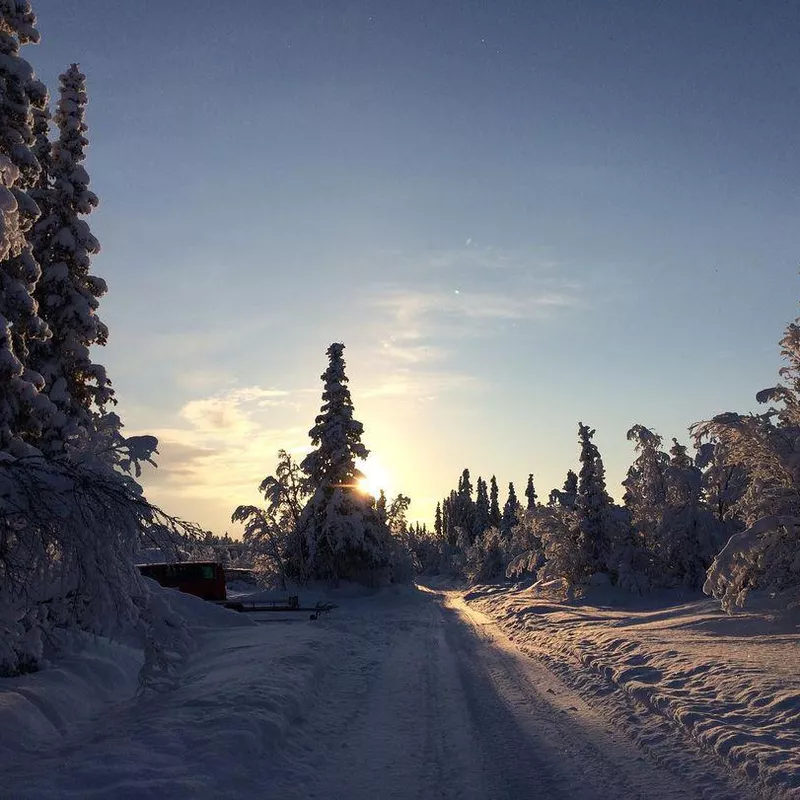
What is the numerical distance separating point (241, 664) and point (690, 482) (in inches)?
1051

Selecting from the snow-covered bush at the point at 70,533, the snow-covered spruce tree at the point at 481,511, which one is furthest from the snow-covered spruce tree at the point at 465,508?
the snow-covered bush at the point at 70,533

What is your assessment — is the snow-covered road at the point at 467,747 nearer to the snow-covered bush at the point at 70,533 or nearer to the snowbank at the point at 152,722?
the snowbank at the point at 152,722

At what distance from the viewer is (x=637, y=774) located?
6562 mm

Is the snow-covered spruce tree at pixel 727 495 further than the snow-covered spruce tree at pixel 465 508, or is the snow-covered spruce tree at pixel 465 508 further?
the snow-covered spruce tree at pixel 465 508

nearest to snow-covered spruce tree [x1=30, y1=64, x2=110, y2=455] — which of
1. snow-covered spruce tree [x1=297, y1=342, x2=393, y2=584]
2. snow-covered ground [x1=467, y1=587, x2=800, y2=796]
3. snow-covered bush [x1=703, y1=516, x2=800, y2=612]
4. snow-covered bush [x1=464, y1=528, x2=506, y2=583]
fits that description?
snow-covered ground [x1=467, y1=587, x2=800, y2=796]

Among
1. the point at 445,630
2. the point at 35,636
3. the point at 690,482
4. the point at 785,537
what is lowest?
the point at 445,630

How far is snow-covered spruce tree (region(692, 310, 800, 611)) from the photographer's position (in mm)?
15336

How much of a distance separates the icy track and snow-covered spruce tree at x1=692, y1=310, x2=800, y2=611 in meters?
6.23

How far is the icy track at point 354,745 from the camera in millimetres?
6125

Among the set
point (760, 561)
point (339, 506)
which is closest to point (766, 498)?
point (760, 561)

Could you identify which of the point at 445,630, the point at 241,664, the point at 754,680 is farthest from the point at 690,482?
the point at 241,664

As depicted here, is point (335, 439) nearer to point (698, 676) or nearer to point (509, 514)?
point (698, 676)

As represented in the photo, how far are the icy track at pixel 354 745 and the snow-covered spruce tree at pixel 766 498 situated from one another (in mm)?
6228

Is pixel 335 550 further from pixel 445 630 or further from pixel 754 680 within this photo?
pixel 754 680
